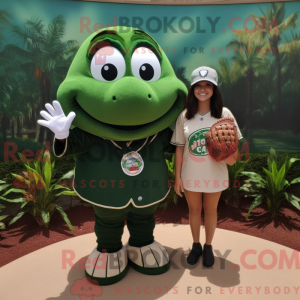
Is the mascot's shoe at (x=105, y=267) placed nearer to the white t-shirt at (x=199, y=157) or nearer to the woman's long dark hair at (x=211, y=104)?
the white t-shirt at (x=199, y=157)

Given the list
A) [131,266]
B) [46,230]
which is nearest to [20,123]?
[46,230]

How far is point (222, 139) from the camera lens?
6.53 ft

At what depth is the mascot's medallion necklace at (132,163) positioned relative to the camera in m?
2.04

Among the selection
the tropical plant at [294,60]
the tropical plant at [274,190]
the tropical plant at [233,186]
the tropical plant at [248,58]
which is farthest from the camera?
the tropical plant at [248,58]

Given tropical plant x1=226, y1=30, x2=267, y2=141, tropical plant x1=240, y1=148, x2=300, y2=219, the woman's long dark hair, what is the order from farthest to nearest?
tropical plant x1=226, y1=30, x2=267, y2=141 → tropical plant x1=240, y1=148, x2=300, y2=219 → the woman's long dark hair

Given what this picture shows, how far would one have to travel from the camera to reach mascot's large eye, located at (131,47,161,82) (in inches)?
77.3

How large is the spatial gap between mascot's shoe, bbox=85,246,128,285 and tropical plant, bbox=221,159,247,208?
7.60ft

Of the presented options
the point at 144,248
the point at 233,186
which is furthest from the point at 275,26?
the point at 144,248

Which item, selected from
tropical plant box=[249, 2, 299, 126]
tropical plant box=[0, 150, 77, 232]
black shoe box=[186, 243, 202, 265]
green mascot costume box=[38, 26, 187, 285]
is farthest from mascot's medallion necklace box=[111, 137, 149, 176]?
tropical plant box=[249, 2, 299, 126]

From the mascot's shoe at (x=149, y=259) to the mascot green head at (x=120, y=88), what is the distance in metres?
1.02

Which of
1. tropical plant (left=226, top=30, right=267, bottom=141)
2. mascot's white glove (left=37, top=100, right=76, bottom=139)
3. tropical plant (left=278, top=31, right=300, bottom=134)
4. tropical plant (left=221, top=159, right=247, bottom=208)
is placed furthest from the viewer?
tropical plant (left=226, top=30, right=267, bottom=141)

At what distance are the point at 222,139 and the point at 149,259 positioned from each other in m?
1.17

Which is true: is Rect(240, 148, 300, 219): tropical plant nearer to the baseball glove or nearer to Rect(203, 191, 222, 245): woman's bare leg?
Rect(203, 191, 222, 245): woman's bare leg

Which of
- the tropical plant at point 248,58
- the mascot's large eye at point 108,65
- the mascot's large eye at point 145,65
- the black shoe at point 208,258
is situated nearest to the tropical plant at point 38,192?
the black shoe at point 208,258
